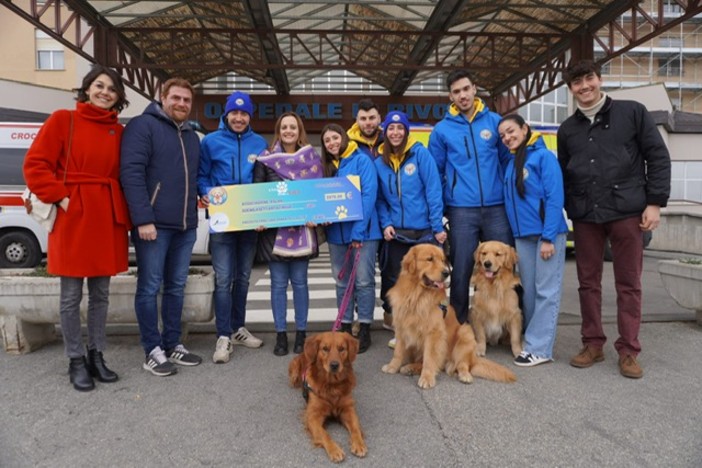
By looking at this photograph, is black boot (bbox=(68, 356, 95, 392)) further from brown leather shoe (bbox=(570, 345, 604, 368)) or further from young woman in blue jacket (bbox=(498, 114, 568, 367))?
brown leather shoe (bbox=(570, 345, 604, 368))

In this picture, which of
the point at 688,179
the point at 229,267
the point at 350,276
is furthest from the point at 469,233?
the point at 688,179

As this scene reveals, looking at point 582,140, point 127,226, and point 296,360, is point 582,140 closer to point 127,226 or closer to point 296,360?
point 296,360

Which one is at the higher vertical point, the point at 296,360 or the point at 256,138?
the point at 256,138

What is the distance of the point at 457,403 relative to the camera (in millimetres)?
3291

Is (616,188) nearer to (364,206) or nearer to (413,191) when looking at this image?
(413,191)

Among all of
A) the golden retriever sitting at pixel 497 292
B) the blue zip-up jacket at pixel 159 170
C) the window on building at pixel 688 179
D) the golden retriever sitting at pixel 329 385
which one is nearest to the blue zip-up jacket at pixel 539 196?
the golden retriever sitting at pixel 497 292

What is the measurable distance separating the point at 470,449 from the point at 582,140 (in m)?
2.61

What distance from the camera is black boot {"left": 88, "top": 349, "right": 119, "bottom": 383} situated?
3676 millimetres

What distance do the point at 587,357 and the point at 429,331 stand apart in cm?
140

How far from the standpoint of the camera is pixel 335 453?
2609mm

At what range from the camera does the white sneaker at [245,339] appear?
4.48m

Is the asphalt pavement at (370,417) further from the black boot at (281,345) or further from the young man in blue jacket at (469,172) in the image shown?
the young man in blue jacket at (469,172)

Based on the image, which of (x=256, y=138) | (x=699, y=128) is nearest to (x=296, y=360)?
(x=256, y=138)

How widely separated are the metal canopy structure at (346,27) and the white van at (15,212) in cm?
238
